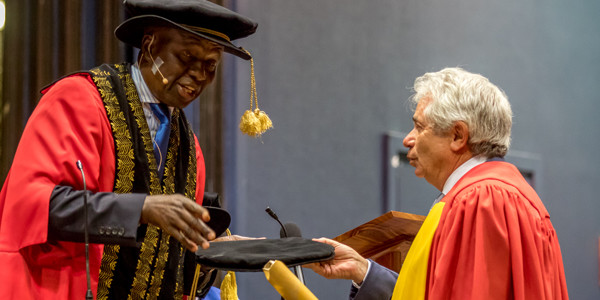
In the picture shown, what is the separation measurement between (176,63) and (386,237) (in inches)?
47.5

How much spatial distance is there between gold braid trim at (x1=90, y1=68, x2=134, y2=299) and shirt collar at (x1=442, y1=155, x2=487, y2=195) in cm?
118

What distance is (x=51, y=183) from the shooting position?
194 cm

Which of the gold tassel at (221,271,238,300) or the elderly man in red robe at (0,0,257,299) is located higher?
the elderly man in red robe at (0,0,257,299)

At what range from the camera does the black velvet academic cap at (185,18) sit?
7.54ft

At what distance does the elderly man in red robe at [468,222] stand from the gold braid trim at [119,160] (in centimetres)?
85

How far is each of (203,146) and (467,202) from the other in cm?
213

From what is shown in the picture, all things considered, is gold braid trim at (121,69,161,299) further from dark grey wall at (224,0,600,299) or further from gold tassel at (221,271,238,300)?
dark grey wall at (224,0,600,299)

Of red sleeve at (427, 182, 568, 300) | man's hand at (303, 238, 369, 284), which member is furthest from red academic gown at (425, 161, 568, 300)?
man's hand at (303, 238, 369, 284)

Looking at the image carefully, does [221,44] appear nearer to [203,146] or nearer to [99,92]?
[99,92]

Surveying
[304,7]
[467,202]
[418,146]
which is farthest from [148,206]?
[304,7]

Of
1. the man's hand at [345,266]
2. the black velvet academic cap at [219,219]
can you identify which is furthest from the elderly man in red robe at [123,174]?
the man's hand at [345,266]

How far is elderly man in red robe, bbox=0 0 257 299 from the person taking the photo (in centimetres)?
188

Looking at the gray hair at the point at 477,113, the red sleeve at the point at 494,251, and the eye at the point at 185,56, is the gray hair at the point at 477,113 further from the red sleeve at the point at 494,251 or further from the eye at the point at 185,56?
the eye at the point at 185,56

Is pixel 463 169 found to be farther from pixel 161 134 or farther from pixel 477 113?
pixel 161 134
